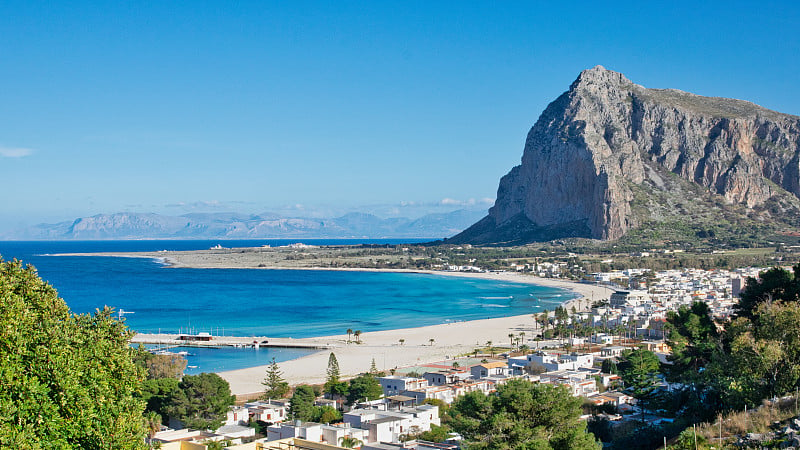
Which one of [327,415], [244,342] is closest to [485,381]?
[327,415]

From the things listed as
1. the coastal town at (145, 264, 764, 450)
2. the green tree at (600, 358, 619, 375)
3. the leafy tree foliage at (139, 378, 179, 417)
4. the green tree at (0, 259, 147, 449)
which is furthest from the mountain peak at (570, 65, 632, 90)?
the green tree at (0, 259, 147, 449)

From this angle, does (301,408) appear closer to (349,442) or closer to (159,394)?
(159,394)

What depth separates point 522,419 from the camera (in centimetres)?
1590

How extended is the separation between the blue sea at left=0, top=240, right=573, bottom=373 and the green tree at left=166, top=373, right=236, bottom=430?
17.3 m

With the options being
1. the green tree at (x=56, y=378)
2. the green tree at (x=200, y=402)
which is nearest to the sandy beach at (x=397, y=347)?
the green tree at (x=200, y=402)

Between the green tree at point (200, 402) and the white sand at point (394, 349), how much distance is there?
367 inches

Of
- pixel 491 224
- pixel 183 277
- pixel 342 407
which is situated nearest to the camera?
pixel 342 407

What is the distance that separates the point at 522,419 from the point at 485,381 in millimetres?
17449

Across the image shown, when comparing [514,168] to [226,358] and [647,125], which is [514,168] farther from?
[226,358]

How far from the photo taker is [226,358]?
47.3 meters

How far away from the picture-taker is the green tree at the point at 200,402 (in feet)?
81.8

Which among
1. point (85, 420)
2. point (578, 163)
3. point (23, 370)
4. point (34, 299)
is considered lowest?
point (85, 420)

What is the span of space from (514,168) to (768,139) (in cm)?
5541

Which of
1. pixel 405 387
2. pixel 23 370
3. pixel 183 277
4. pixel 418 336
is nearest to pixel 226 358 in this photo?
pixel 418 336
